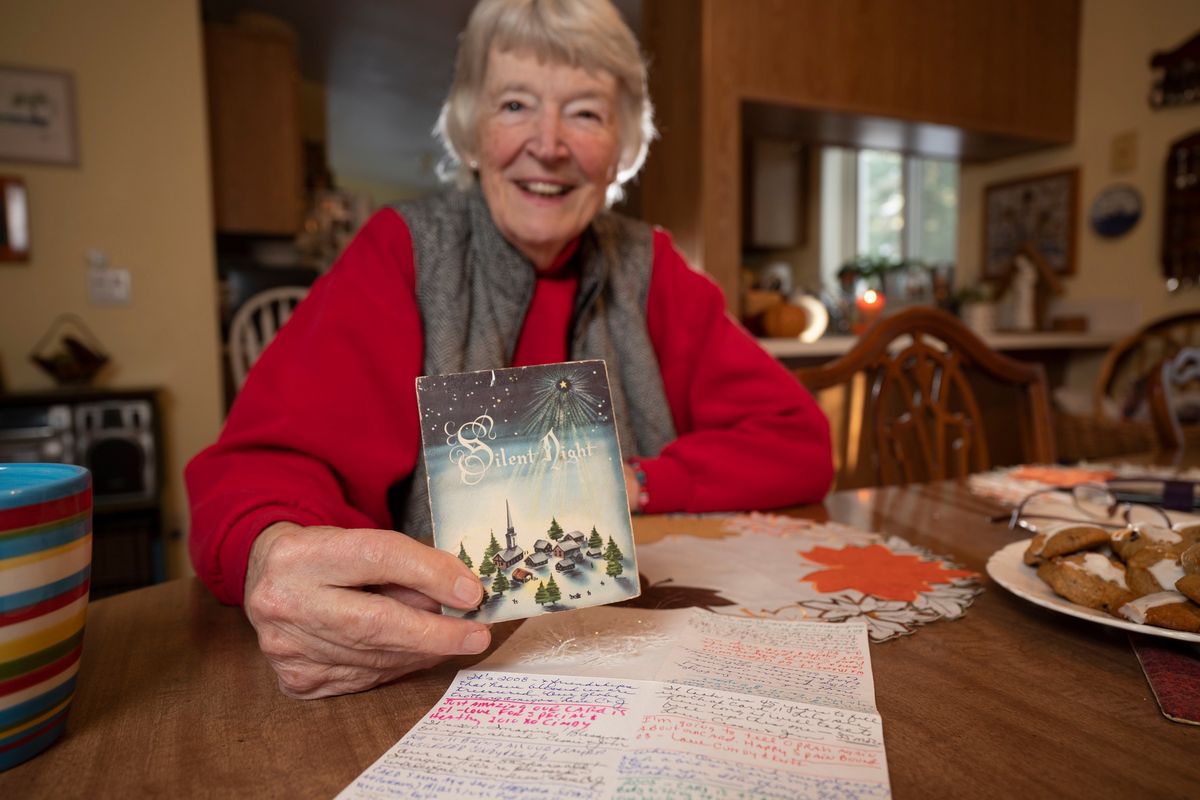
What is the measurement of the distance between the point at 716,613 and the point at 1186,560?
330 millimetres

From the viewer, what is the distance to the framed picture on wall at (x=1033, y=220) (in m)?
3.25

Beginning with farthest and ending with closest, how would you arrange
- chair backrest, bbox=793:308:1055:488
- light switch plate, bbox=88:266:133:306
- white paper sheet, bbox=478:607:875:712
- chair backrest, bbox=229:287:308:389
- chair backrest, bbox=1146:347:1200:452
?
1. chair backrest, bbox=229:287:308:389
2. light switch plate, bbox=88:266:133:306
3. chair backrest, bbox=1146:347:1200:452
4. chair backrest, bbox=793:308:1055:488
5. white paper sheet, bbox=478:607:875:712

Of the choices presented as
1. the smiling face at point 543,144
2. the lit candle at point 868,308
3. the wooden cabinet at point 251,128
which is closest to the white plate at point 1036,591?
the smiling face at point 543,144

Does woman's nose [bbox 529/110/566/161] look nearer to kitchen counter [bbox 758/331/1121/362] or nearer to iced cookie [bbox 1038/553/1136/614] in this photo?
iced cookie [bbox 1038/553/1136/614]

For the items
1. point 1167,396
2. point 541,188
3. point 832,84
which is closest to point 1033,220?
point 832,84

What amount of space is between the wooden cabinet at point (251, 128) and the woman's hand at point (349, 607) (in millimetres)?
3043

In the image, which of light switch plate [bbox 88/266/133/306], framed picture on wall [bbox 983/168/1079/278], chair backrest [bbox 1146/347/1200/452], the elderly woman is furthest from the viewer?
framed picture on wall [bbox 983/168/1079/278]

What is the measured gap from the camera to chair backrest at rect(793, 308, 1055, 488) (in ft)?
4.17

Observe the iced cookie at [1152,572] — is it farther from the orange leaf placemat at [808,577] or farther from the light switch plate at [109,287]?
the light switch plate at [109,287]

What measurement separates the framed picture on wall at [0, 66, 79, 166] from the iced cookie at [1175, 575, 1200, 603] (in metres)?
3.09

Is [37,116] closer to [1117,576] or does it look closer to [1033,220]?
[1117,576]

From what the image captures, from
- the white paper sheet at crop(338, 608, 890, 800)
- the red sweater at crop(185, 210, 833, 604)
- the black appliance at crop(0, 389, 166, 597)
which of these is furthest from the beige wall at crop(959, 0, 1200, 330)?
the black appliance at crop(0, 389, 166, 597)

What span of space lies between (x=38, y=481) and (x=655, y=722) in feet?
1.24

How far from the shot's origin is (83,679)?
0.46 metres
